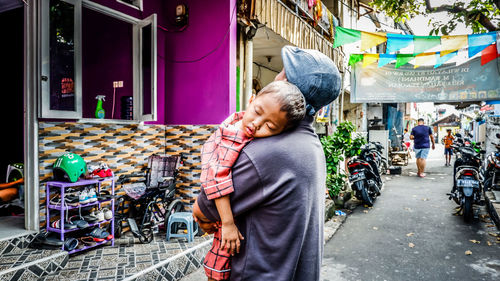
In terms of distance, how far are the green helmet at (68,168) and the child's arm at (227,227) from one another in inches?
131

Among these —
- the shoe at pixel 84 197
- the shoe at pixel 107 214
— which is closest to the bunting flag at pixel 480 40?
the shoe at pixel 107 214

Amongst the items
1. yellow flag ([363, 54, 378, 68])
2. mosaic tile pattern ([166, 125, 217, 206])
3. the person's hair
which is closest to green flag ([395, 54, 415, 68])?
yellow flag ([363, 54, 378, 68])

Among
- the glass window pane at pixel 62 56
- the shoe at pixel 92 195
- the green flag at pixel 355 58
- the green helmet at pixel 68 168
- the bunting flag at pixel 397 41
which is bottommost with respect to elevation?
the shoe at pixel 92 195

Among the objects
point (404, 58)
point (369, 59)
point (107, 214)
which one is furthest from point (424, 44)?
point (107, 214)

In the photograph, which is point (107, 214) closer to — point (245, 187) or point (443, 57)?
point (245, 187)

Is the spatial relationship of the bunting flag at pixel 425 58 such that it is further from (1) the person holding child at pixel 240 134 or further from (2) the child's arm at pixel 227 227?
(2) the child's arm at pixel 227 227

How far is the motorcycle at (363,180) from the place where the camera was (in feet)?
24.3

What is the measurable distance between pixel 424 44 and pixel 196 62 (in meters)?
5.44

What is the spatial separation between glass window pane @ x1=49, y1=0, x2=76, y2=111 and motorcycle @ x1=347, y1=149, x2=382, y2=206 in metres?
5.99

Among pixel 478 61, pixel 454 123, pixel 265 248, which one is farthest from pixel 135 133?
pixel 454 123

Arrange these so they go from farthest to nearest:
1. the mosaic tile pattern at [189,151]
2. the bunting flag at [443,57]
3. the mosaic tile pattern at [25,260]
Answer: the bunting flag at [443,57], the mosaic tile pattern at [189,151], the mosaic tile pattern at [25,260]

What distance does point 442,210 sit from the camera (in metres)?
7.17

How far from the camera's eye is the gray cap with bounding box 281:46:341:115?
1272mm

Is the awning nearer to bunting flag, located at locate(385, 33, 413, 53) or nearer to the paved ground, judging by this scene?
bunting flag, located at locate(385, 33, 413, 53)
